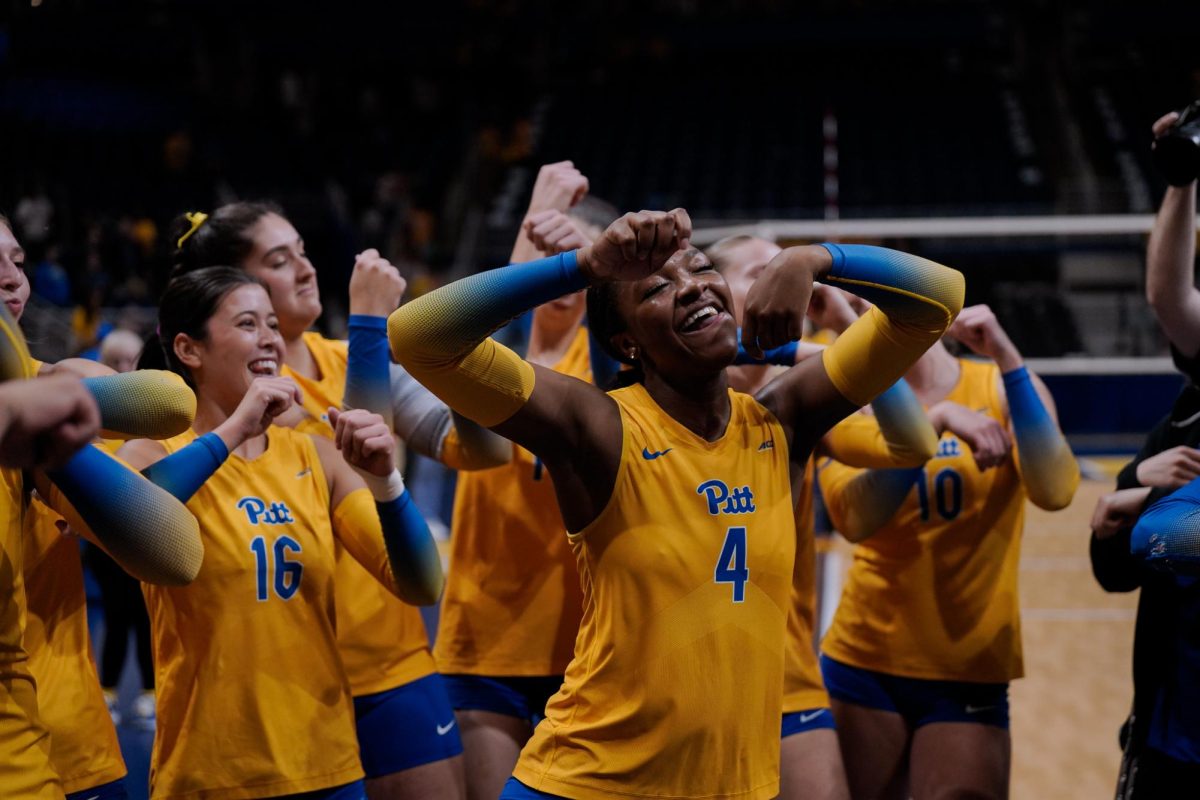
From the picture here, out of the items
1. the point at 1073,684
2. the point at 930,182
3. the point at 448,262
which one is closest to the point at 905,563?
the point at 1073,684

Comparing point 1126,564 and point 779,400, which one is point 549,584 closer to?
point 779,400

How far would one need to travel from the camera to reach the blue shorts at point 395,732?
3.12m

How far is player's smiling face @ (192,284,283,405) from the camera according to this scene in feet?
9.47

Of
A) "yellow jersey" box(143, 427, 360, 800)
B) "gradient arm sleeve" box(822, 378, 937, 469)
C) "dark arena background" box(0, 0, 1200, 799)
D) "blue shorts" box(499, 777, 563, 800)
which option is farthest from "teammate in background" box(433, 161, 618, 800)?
"dark arena background" box(0, 0, 1200, 799)

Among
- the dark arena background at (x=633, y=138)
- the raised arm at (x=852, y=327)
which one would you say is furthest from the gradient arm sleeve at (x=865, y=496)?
the dark arena background at (x=633, y=138)

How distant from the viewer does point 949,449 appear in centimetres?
353

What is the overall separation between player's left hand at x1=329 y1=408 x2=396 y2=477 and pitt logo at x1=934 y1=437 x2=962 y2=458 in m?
1.66

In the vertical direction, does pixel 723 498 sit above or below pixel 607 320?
below

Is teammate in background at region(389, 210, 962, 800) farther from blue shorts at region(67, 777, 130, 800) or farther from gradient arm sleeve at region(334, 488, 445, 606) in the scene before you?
blue shorts at region(67, 777, 130, 800)

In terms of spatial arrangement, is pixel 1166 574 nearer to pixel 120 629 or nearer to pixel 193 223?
pixel 193 223

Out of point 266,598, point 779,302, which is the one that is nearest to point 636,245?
point 779,302

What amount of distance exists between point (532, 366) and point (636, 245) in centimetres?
36

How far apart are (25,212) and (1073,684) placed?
8892 mm

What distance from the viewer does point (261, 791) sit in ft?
8.38
